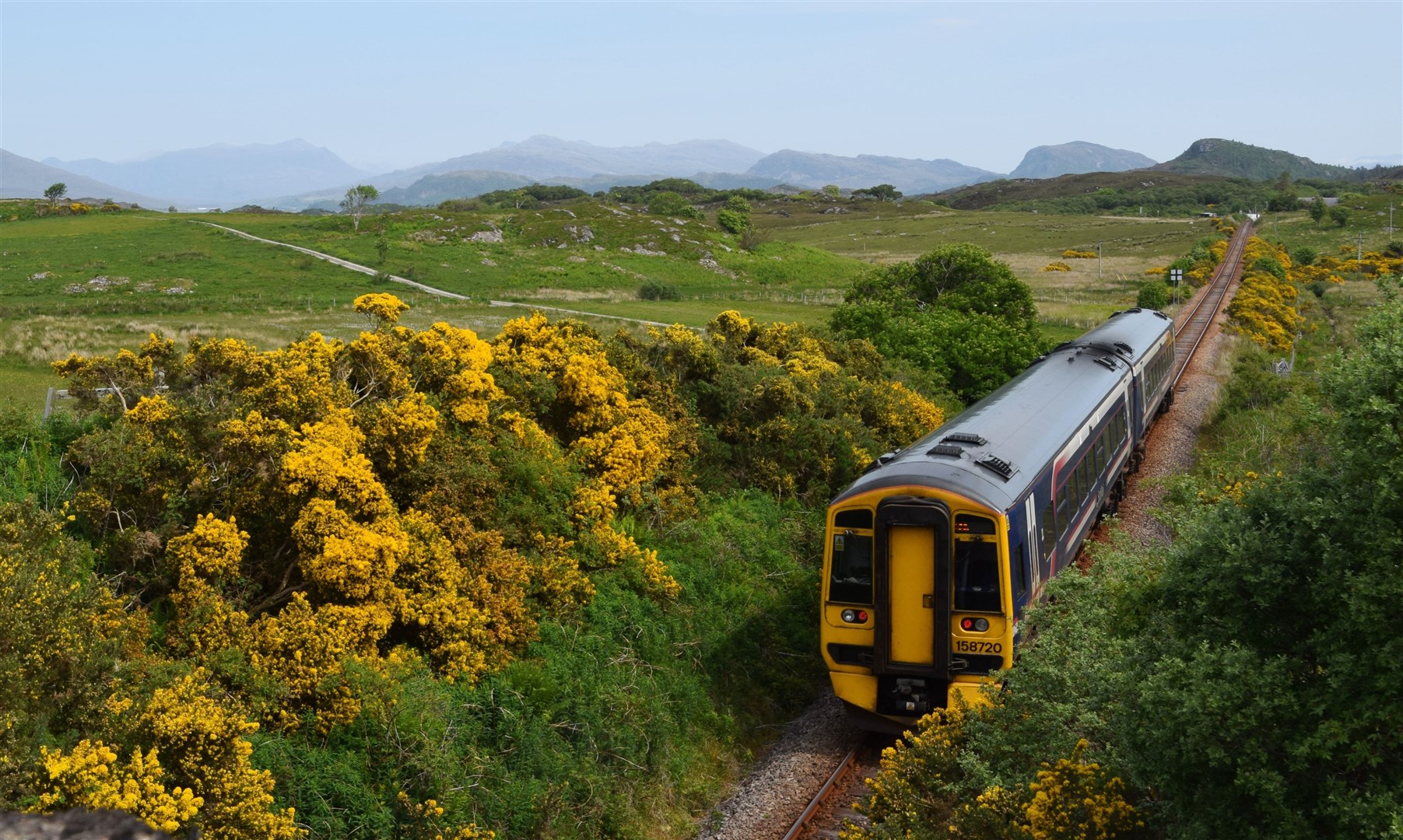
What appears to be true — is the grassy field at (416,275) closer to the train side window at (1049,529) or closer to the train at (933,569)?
the train at (933,569)

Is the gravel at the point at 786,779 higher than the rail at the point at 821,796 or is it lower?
lower

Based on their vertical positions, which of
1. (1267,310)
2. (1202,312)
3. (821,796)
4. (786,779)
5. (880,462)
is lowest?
(786,779)

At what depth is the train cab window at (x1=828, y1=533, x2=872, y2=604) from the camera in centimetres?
1295

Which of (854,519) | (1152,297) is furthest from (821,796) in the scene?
(1152,297)

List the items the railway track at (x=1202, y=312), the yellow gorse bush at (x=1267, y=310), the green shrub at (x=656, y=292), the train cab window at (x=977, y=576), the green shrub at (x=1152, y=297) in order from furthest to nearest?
the green shrub at (x=1152, y=297), the green shrub at (x=656, y=292), the yellow gorse bush at (x=1267, y=310), the railway track at (x=1202, y=312), the train cab window at (x=977, y=576)

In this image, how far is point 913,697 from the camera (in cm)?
1291

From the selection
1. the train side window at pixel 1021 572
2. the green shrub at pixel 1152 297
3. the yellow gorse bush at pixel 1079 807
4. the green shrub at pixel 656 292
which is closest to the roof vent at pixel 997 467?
the train side window at pixel 1021 572

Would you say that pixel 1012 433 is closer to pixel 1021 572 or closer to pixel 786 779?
pixel 1021 572

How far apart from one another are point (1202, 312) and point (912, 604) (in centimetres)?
5471

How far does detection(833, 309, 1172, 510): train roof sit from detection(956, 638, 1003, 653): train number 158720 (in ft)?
5.55

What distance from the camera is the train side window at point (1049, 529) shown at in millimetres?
14375

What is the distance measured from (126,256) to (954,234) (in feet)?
313

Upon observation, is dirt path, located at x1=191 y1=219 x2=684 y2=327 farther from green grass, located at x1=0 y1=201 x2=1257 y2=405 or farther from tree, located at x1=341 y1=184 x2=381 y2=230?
tree, located at x1=341 y1=184 x2=381 y2=230

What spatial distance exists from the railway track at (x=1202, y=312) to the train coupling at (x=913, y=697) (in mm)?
27911
